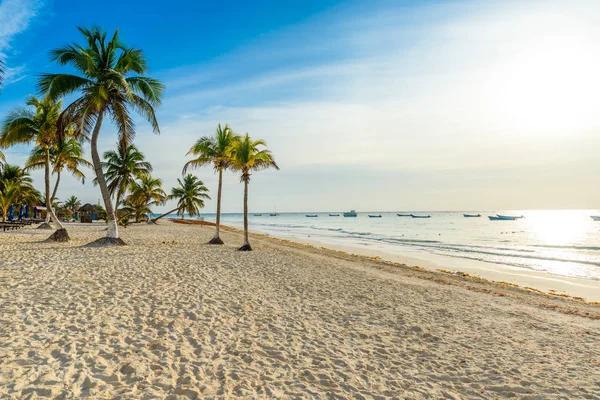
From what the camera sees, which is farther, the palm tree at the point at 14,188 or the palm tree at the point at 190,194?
the palm tree at the point at 190,194

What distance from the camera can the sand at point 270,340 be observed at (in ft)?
13.0

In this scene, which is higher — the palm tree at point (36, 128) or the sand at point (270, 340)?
the palm tree at point (36, 128)

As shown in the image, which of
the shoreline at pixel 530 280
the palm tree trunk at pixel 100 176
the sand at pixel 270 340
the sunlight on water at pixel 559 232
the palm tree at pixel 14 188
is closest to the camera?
Result: the sand at pixel 270 340

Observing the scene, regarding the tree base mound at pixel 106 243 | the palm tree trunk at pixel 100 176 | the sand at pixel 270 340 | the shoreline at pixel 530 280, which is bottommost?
the shoreline at pixel 530 280

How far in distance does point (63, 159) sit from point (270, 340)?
26249mm

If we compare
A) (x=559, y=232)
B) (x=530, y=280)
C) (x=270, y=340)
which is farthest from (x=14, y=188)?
(x=559, y=232)

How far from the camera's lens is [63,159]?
24234 millimetres

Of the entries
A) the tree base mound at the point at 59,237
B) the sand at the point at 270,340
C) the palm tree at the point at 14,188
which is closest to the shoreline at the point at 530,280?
the sand at the point at 270,340

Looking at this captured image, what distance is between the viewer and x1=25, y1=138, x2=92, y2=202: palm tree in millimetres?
23266

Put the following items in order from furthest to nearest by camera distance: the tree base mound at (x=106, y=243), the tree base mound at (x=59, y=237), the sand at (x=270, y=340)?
the tree base mound at (x=59, y=237) → the tree base mound at (x=106, y=243) → the sand at (x=270, y=340)

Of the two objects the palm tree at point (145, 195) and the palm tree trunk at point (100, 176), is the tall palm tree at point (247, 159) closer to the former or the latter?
the palm tree trunk at point (100, 176)

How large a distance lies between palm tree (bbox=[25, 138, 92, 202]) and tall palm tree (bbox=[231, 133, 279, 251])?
1343cm

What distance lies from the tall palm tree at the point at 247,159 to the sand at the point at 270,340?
30.6 feet

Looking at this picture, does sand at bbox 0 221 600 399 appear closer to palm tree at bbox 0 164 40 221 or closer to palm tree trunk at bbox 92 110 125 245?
palm tree trunk at bbox 92 110 125 245
